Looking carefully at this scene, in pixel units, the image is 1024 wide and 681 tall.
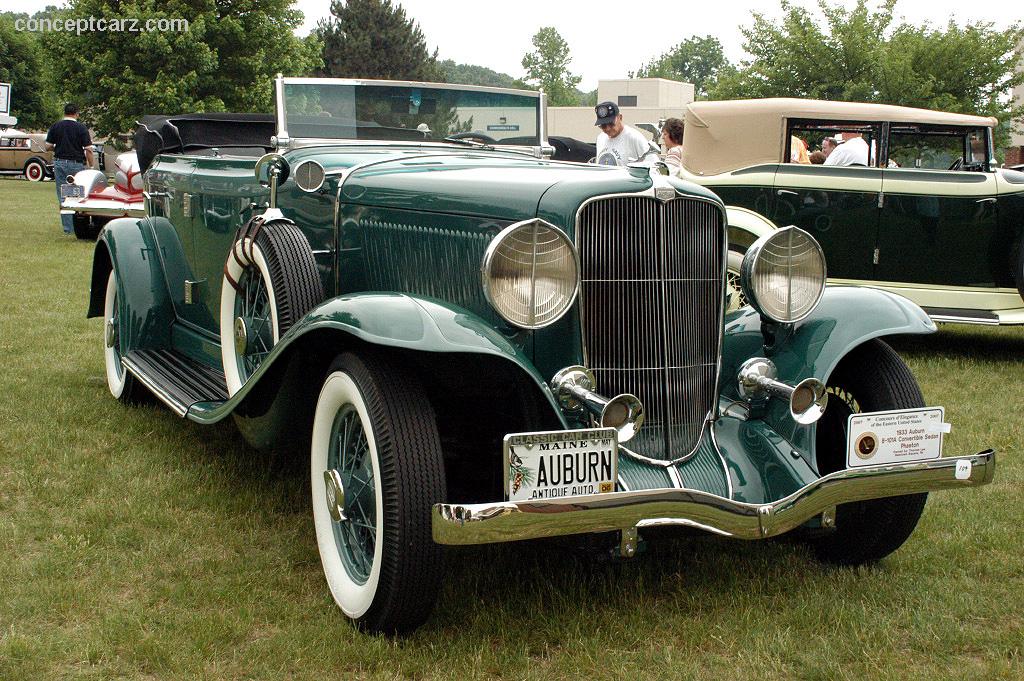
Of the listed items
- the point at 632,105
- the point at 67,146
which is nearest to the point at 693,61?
the point at 632,105

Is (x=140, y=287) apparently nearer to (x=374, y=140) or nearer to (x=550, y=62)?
(x=374, y=140)

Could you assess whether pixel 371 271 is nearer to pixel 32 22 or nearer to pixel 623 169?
pixel 623 169

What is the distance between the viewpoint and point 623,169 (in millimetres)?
3131

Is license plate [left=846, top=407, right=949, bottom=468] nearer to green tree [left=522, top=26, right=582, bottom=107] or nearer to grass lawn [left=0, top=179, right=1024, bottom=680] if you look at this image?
grass lawn [left=0, top=179, right=1024, bottom=680]

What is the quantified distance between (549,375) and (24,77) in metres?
57.9

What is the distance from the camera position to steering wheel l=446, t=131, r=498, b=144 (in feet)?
15.5

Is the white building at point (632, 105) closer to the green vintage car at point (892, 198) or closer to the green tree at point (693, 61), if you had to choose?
the green tree at point (693, 61)

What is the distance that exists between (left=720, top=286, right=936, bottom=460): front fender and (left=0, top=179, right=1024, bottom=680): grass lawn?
0.55 m

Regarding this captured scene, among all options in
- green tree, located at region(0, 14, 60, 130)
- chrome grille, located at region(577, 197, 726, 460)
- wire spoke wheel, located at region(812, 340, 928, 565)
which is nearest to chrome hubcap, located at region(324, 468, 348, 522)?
chrome grille, located at region(577, 197, 726, 460)

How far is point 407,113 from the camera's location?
459 centimetres

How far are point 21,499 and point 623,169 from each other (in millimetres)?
2600

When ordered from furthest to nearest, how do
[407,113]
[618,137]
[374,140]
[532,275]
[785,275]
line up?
1. [618,137]
2. [407,113]
3. [374,140]
4. [785,275]
5. [532,275]

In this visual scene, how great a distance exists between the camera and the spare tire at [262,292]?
3410 millimetres

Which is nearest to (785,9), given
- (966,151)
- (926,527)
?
(966,151)
